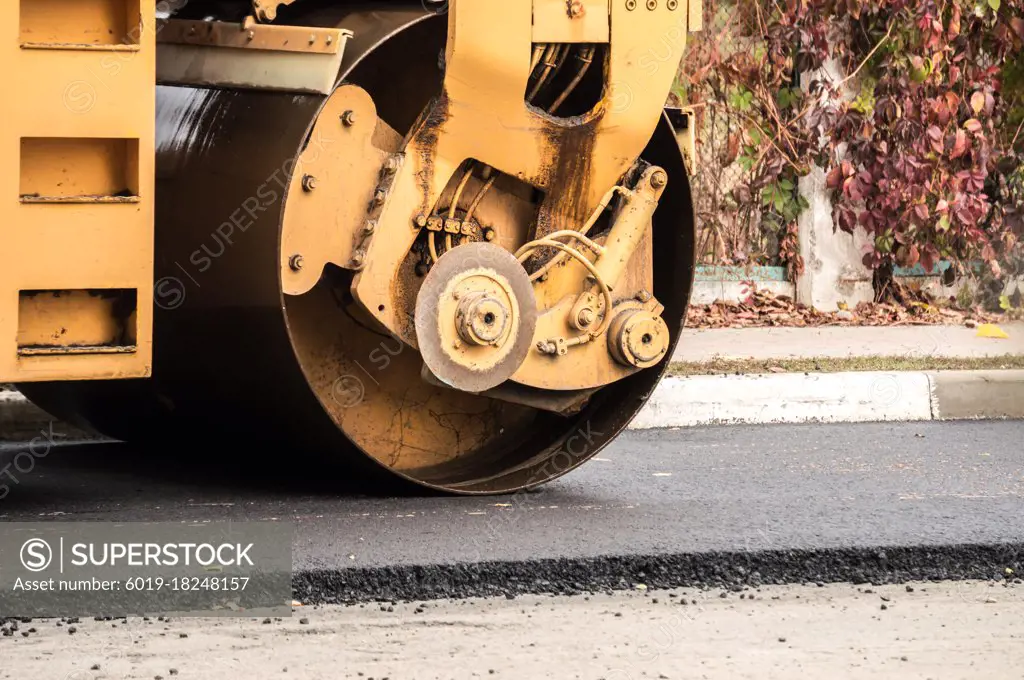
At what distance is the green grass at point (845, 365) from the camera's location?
7457 mm

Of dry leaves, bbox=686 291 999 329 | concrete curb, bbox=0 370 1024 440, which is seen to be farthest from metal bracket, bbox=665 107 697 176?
dry leaves, bbox=686 291 999 329

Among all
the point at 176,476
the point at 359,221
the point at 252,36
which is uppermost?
the point at 252,36

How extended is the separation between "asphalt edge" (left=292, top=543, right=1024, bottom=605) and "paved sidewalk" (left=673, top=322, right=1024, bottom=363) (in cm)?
345

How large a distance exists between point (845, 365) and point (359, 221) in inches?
144

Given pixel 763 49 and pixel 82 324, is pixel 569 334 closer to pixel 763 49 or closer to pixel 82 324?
pixel 82 324

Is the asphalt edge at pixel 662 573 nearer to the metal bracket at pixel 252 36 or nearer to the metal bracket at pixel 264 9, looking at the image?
the metal bracket at pixel 252 36

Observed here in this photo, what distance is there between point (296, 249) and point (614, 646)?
1.54 metres

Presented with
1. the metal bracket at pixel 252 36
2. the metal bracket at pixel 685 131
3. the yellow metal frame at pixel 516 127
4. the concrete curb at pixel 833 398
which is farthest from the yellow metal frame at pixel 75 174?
the concrete curb at pixel 833 398

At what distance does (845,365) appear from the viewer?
7.68 m

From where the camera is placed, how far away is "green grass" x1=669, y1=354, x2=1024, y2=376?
24.5ft

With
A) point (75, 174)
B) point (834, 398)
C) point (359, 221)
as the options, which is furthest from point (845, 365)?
point (75, 174)

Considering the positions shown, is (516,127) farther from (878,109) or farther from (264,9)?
(878,109)

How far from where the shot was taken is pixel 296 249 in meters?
4.46

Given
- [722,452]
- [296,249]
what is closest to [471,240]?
[296,249]
